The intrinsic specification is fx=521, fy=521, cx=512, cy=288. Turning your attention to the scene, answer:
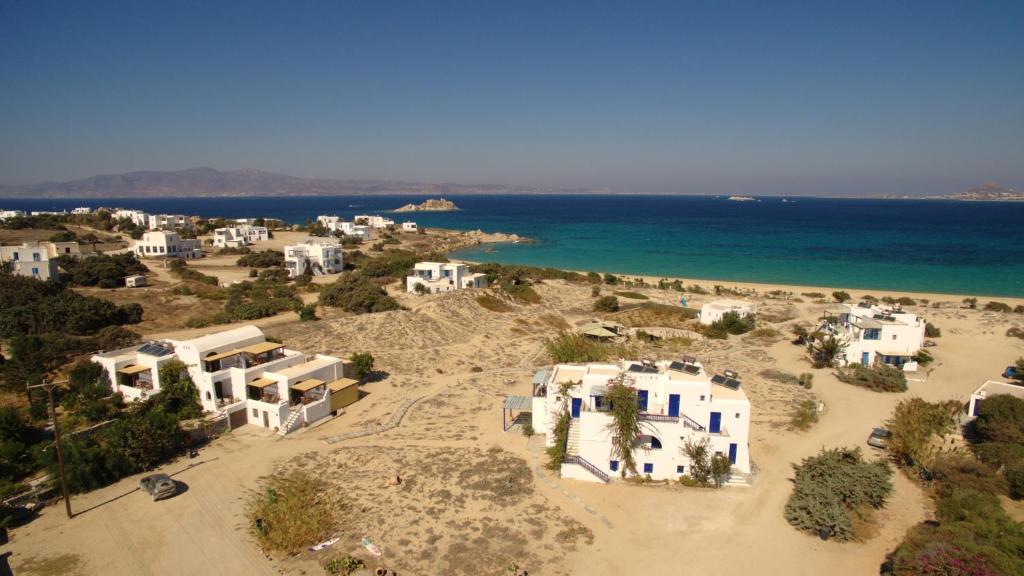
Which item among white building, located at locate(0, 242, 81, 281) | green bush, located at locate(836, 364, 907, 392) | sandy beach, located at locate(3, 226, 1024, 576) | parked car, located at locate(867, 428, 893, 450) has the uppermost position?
white building, located at locate(0, 242, 81, 281)

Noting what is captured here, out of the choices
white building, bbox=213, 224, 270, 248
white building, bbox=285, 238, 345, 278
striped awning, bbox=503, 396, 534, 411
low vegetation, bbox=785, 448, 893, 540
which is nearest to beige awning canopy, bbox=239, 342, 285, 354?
striped awning, bbox=503, 396, 534, 411

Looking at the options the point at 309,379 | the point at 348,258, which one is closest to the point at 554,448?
the point at 309,379

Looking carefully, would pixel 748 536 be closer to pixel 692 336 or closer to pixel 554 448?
pixel 554 448

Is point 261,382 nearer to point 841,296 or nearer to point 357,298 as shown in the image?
point 357,298

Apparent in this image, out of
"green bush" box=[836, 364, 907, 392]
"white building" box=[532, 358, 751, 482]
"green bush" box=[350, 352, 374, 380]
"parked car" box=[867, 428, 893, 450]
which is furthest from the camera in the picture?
"green bush" box=[350, 352, 374, 380]

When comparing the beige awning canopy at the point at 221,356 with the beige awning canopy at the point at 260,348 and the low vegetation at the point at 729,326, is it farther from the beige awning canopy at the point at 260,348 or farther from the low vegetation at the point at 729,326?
the low vegetation at the point at 729,326

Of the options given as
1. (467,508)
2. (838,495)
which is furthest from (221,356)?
(838,495)

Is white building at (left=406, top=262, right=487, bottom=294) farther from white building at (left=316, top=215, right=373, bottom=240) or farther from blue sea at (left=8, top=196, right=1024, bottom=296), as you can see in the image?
white building at (left=316, top=215, right=373, bottom=240)
